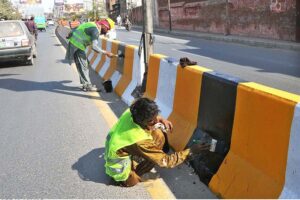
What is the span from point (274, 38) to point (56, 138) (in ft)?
62.9

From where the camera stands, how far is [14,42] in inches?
609

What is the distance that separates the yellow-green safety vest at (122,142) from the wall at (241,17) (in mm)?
19081

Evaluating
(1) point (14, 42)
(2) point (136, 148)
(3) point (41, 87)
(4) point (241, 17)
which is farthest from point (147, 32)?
(4) point (241, 17)

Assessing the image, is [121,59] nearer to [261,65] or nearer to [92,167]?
[92,167]

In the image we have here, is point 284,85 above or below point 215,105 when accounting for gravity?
below

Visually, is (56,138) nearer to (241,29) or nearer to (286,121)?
(286,121)

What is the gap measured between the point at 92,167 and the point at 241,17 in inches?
940

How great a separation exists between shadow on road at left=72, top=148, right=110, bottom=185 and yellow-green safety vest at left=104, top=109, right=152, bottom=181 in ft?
0.89

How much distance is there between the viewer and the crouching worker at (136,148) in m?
4.15

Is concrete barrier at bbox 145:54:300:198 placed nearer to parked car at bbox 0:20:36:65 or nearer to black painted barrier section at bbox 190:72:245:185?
black painted barrier section at bbox 190:72:245:185

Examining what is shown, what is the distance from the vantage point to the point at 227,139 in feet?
13.8

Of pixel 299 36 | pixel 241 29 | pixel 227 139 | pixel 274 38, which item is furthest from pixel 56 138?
pixel 241 29

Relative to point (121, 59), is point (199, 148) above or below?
below

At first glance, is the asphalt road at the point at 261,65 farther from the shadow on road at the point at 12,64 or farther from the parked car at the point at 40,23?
the parked car at the point at 40,23
